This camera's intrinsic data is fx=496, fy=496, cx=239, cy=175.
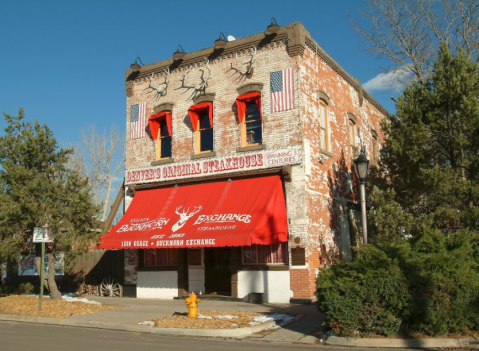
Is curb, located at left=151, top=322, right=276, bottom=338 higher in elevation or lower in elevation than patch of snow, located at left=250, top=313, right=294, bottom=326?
lower

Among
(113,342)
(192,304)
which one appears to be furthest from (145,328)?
(113,342)

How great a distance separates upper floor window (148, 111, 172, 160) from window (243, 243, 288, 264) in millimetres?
5228

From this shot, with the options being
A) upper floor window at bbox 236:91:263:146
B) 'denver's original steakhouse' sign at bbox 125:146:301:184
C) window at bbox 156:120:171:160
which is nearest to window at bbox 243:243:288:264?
'denver's original steakhouse' sign at bbox 125:146:301:184

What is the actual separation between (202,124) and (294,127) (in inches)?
155

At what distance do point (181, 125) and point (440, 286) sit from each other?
38.6 feet

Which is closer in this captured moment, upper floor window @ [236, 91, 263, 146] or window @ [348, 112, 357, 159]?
upper floor window @ [236, 91, 263, 146]

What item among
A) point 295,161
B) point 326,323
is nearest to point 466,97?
point 295,161

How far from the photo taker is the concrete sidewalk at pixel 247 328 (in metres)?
8.85

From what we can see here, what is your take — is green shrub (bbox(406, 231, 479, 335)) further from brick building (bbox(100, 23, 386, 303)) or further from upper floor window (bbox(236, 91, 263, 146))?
upper floor window (bbox(236, 91, 263, 146))

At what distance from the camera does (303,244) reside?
15.1 m

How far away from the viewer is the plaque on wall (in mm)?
14945

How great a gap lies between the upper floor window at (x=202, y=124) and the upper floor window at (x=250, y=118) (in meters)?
1.31

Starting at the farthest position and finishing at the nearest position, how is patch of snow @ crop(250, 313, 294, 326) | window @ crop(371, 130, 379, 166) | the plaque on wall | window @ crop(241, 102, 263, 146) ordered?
window @ crop(371, 130, 379, 166)
window @ crop(241, 102, 263, 146)
the plaque on wall
patch of snow @ crop(250, 313, 294, 326)

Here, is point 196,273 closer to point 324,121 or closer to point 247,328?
point 324,121
